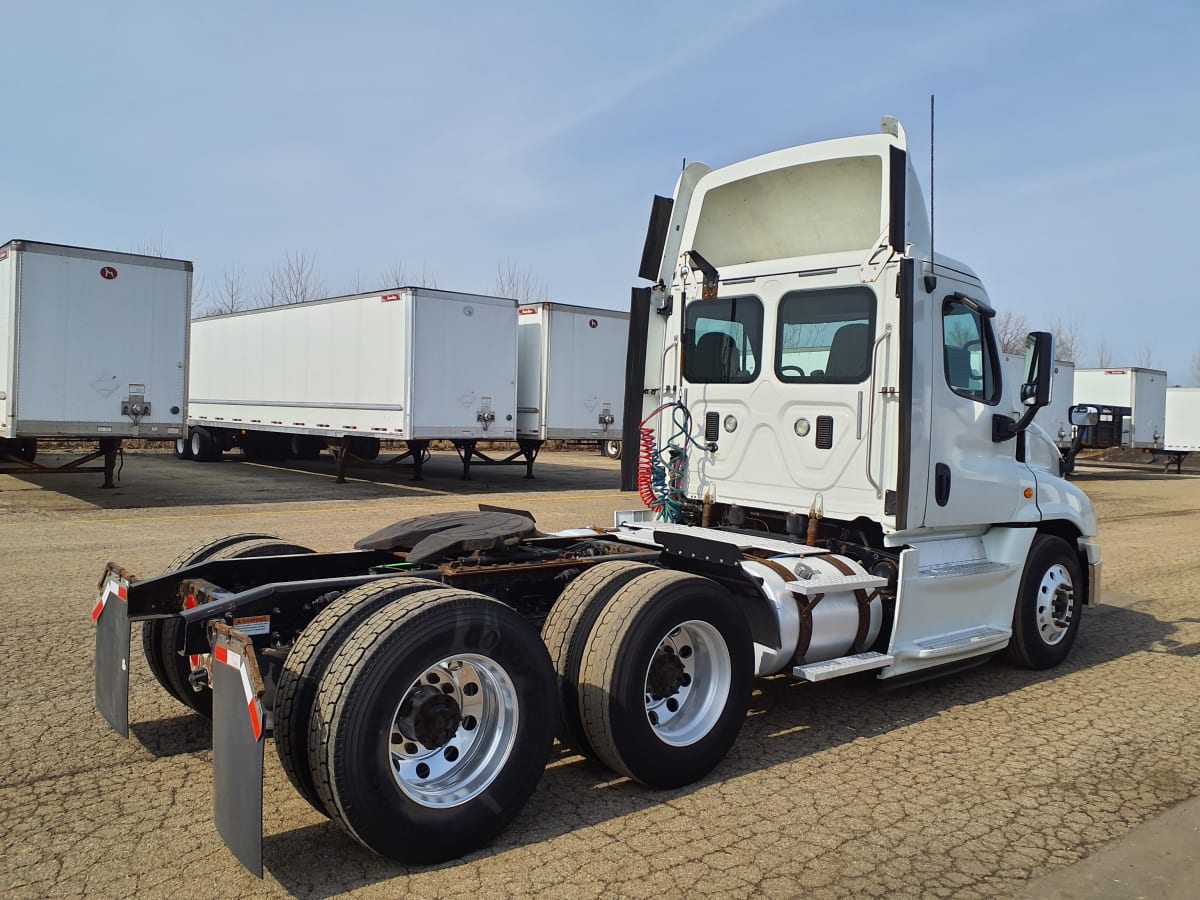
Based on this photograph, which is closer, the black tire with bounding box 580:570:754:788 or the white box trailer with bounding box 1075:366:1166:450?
the black tire with bounding box 580:570:754:788

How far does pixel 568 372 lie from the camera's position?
797 inches

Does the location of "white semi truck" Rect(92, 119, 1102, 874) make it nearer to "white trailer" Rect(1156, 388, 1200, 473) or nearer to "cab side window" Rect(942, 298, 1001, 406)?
"cab side window" Rect(942, 298, 1001, 406)

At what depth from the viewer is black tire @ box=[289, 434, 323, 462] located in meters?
23.9

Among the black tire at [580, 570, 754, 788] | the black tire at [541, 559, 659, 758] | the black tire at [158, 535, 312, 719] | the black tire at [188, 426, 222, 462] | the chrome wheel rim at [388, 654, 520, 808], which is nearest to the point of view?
the chrome wheel rim at [388, 654, 520, 808]

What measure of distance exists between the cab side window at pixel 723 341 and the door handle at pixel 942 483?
1276 millimetres

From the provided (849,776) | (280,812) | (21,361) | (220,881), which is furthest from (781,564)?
(21,361)

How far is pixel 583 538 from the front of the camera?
227 inches

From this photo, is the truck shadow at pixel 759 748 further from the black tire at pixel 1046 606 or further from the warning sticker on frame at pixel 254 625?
the warning sticker on frame at pixel 254 625

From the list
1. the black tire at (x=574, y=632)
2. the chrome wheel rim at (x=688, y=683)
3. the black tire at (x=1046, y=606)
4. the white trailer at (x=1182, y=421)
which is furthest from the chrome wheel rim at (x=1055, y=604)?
the white trailer at (x=1182, y=421)

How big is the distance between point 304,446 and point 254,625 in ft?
69.4

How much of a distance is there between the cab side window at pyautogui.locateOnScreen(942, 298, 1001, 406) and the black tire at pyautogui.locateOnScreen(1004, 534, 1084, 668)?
1.16 metres

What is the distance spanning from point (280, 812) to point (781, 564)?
271cm

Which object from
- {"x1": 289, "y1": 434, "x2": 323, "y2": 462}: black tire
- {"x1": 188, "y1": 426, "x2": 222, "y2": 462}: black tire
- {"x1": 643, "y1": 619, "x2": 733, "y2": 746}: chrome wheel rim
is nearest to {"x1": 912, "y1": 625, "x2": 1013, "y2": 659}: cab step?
{"x1": 643, "y1": 619, "x2": 733, "y2": 746}: chrome wheel rim

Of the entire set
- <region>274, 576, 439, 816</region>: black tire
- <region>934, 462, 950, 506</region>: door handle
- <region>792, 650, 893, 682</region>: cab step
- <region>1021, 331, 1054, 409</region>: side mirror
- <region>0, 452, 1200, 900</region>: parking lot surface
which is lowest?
<region>0, 452, 1200, 900</region>: parking lot surface
